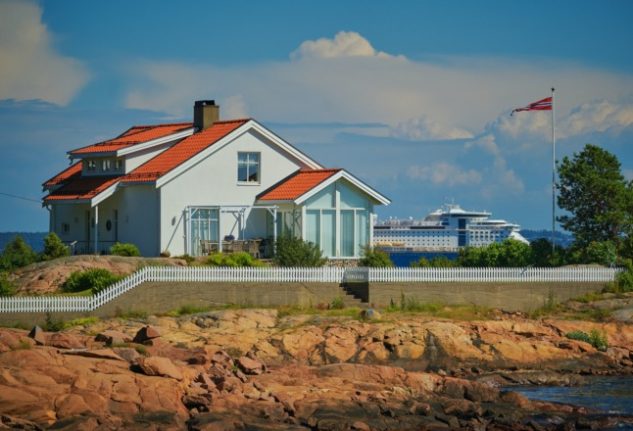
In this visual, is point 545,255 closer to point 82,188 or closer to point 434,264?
point 434,264

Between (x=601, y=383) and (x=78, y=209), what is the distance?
25.2 meters

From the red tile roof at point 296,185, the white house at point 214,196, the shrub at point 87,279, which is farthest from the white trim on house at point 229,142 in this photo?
the shrub at point 87,279

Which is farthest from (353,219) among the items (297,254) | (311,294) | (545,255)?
(311,294)

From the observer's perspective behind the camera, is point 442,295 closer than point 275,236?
Yes

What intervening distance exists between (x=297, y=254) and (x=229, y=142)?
22.0 feet

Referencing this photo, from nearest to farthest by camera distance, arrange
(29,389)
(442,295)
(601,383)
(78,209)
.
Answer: (29,389) < (601,383) < (442,295) < (78,209)

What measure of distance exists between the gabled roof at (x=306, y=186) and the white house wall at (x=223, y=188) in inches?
20.3

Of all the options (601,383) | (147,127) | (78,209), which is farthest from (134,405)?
(147,127)

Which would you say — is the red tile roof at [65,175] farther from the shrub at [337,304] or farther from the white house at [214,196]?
the shrub at [337,304]

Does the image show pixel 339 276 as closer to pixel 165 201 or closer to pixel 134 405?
pixel 165 201

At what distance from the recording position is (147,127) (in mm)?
59562

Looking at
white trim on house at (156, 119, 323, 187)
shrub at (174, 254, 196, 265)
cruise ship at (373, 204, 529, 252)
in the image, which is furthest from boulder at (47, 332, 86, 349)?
cruise ship at (373, 204, 529, 252)

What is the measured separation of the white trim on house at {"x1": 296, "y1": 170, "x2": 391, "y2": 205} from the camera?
5009 cm

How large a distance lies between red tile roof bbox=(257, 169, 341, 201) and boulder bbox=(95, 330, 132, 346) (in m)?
14.6
